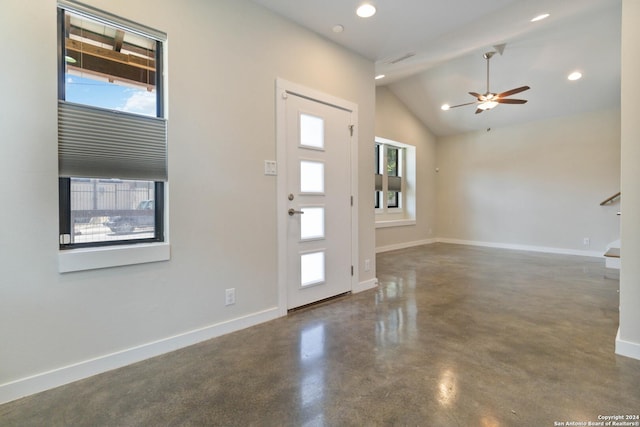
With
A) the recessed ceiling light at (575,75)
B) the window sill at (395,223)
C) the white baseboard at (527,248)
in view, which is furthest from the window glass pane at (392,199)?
the recessed ceiling light at (575,75)

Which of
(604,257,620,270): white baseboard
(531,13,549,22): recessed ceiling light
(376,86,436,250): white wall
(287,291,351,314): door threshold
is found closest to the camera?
(287,291,351,314): door threshold

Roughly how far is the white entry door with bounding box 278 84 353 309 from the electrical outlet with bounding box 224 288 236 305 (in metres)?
0.54

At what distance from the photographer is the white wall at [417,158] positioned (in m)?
6.33

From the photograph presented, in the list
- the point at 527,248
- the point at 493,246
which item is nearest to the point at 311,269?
the point at 493,246

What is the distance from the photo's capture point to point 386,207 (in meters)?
6.86

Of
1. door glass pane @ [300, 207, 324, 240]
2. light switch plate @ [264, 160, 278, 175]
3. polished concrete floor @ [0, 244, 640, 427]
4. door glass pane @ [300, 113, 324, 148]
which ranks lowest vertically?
polished concrete floor @ [0, 244, 640, 427]

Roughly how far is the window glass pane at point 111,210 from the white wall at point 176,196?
0.14 metres

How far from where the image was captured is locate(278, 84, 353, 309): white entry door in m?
2.82

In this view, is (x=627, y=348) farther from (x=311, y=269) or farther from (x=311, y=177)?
(x=311, y=177)

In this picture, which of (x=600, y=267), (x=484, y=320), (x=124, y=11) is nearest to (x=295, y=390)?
(x=484, y=320)

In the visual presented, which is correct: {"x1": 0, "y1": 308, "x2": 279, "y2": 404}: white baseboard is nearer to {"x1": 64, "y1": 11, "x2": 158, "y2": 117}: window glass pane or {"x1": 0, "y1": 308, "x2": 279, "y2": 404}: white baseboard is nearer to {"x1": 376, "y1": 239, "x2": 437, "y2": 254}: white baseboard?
{"x1": 64, "y1": 11, "x2": 158, "y2": 117}: window glass pane

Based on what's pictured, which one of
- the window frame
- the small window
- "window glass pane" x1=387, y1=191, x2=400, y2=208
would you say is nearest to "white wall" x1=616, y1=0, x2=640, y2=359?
the window frame

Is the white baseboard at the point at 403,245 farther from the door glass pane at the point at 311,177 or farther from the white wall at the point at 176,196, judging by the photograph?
the white wall at the point at 176,196

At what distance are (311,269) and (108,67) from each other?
7.51 feet
